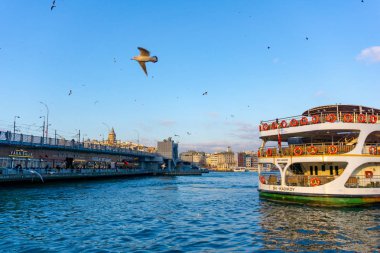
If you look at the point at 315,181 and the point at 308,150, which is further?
the point at 308,150

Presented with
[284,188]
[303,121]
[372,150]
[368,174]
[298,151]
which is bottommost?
[284,188]

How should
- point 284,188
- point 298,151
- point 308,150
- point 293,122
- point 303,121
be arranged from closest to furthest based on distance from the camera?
point 308,150 < point 298,151 < point 284,188 < point 303,121 < point 293,122

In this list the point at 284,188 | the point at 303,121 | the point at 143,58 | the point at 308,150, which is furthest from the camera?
the point at 303,121

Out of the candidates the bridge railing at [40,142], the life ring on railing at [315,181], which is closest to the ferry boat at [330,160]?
the life ring on railing at [315,181]

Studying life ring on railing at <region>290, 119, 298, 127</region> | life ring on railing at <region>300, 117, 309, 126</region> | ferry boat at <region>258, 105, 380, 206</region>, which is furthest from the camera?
life ring on railing at <region>290, 119, 298, 127</region>

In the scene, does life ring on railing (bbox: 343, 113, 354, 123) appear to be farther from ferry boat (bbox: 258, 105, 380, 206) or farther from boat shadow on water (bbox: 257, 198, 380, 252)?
boat shadow on water (bbox: 257, 198, 380, 252)

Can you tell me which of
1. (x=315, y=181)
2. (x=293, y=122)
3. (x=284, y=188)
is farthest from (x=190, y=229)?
(x=293, y=122)

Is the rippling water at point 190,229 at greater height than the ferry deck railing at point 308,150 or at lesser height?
lesser

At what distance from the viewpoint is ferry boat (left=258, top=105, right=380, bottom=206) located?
84.3 feet

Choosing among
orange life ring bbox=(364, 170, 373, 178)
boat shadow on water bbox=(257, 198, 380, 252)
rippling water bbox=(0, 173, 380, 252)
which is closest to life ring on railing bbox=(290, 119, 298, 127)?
orange life ring bbox=(364, 170, 373, 178)

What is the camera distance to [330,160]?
26250 millimetres

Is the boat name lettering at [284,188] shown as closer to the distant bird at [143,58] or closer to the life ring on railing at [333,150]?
the life ring on railing at [333,150]

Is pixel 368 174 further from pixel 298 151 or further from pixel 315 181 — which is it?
pixel 298 151

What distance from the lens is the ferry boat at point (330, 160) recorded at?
25.7 metres
